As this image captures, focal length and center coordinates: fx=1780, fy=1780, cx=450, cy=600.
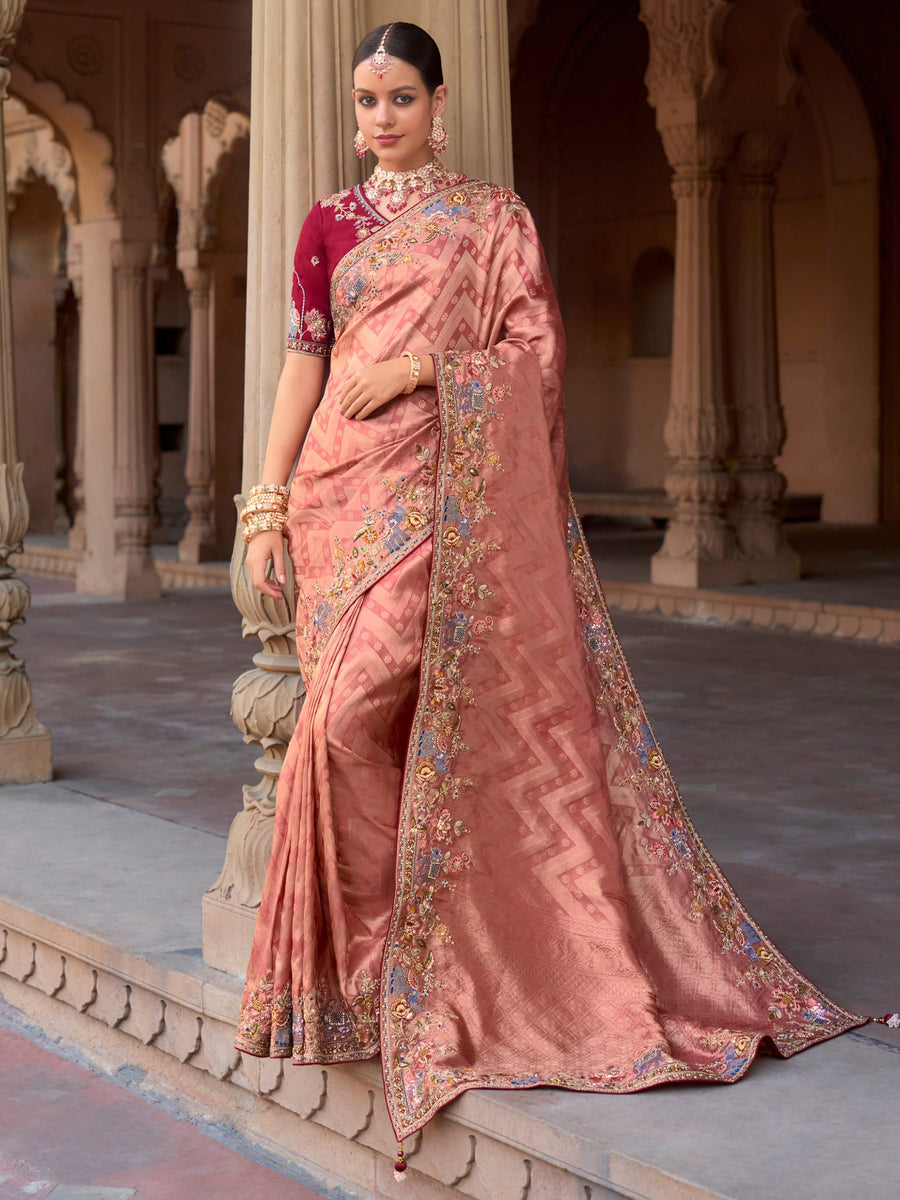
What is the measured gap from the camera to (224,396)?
1162 centimetres

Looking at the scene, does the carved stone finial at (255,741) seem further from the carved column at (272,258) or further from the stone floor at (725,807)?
the stone floor at (725,807)

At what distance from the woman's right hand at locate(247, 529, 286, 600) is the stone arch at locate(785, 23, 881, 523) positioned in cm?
1067

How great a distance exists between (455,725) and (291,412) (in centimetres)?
56

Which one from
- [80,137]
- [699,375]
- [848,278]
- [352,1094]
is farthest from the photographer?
[848,278]

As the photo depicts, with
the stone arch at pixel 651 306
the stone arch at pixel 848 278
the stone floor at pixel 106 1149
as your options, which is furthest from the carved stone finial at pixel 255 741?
the stone arch at pixel 651 306

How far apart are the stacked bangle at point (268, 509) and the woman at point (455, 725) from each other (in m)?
0.06

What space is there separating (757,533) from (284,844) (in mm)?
7057

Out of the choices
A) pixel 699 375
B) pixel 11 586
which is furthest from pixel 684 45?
pixel 11 586

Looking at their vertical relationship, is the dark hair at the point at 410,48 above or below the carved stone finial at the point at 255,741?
above

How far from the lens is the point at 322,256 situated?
2631mm

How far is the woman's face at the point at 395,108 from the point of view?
253 cm

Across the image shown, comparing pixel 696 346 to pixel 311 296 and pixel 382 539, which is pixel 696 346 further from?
pixel 382 539

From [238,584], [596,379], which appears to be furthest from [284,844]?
[596,379]

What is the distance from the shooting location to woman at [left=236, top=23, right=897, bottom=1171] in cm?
246
